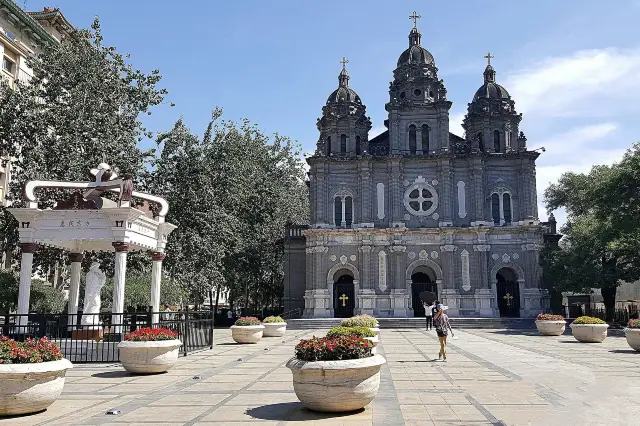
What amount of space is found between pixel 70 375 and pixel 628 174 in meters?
27.9

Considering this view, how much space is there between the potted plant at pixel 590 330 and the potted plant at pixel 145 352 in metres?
17.6

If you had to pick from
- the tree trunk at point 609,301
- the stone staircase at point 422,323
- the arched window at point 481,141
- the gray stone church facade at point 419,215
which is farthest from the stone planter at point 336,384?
the arched window at point 481,141

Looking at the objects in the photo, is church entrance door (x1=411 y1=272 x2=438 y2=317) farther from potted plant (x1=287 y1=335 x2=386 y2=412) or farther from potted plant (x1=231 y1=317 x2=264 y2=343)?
potted plant (x1=287 y1=335 x2=386 y2=412)

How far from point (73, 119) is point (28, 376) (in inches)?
779

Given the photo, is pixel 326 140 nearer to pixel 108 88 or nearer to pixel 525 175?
pixel 525 175

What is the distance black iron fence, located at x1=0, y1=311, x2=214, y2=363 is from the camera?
15445mm

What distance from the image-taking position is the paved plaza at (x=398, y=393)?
8328mm

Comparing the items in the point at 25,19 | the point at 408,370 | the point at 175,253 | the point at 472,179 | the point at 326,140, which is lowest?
the point at 408,370

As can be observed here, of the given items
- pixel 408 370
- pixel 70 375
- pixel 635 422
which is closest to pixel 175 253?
pixel 70 375

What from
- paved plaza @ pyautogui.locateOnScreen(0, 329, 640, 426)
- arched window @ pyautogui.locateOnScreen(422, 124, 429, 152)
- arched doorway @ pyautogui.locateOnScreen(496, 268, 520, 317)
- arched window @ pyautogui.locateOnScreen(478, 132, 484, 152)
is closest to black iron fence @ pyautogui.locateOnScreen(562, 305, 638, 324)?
arched doorway @ pyautogui.locateOnScreen(496, 268, 520, 317)

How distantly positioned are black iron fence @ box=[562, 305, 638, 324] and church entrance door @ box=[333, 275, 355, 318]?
1668 cm

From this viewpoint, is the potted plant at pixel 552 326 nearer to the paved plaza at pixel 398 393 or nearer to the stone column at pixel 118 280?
the paved plaza at pixel 398 393

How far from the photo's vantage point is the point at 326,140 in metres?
44.5

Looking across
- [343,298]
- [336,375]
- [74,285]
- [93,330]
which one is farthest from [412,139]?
[336,375]
